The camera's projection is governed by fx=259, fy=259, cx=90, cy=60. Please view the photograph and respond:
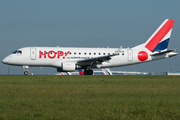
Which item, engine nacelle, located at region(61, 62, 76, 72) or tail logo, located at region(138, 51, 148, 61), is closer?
engine nacelle, located at region(61, 62, 76, 72)

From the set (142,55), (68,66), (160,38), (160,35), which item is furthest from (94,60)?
(160,35)

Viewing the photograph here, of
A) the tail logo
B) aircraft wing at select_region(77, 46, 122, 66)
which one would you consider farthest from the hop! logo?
the tail logo

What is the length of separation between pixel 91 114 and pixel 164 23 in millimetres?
34647

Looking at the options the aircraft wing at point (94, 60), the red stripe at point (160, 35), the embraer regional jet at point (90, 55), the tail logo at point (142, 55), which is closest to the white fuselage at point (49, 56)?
the embraer regional jet at point (90, 55)

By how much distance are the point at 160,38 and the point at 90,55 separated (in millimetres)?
11409

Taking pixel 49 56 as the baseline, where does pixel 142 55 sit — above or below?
above

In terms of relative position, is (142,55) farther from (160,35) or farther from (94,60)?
(94,60)

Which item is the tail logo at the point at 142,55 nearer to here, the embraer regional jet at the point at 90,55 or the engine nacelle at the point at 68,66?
the embraer regional jet at the point at 90,55

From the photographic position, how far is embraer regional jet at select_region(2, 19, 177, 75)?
115 feet

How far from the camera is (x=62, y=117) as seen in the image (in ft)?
26.7

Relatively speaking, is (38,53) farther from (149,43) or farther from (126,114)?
(126,114)

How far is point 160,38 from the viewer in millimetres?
39844

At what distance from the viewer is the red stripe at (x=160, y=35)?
39.6m

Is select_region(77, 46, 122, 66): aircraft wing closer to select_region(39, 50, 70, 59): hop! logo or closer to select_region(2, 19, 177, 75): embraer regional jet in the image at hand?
select_region(2, 19, 177, 75): embraer regional jet
